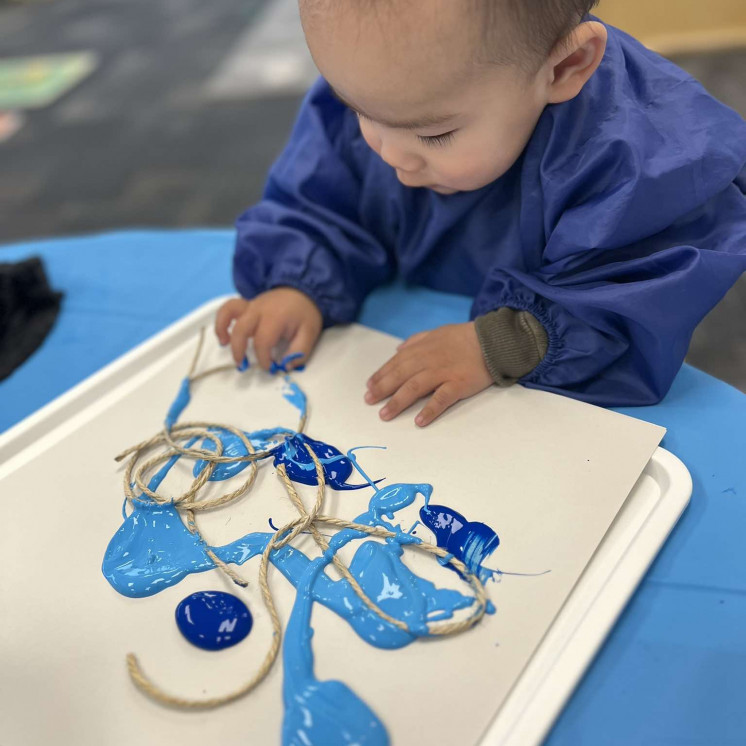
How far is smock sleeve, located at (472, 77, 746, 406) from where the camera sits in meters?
0.53

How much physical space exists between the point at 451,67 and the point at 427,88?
0.07ft

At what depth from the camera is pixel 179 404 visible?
2.05ft

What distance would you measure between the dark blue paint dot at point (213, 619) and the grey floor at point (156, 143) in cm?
78

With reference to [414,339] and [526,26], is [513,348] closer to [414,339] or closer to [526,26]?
[414,339]

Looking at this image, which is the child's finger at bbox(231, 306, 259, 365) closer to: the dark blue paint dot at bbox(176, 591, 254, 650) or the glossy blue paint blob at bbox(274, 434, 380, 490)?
the glossy blue paint blob at bbox(274, 434, 380, 490)

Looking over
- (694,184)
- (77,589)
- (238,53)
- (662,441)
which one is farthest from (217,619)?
(238,53)

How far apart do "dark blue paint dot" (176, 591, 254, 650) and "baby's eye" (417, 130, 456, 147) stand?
35 centimetres

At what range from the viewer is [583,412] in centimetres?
56

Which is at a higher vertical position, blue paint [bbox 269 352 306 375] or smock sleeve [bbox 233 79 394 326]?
smock sleeve [bbox 233 79 394 326]

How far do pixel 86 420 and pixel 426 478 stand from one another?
311 millimetres

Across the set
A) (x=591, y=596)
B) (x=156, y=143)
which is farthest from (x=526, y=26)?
(x=156, y=143)

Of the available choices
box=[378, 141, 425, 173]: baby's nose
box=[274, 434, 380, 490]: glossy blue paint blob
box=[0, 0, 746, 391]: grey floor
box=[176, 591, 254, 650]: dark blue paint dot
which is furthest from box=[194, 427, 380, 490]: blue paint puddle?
box=[0, 0, 746, 391]: grey floor

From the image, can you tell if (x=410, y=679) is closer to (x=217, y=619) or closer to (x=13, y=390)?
(x=217, y=619)

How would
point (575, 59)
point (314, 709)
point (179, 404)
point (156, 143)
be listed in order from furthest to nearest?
point (156, 143) < point (179, 404) < point (575, 59) < point (314, 709)
